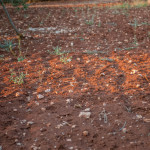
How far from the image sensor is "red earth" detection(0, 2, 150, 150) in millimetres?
1832

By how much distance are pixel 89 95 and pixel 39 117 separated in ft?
2.13

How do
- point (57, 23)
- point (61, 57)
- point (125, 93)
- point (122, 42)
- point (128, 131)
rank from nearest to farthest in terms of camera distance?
point (128, 131)
point (125, 93)
point (61, 57)
point (122, 42)
point (57, 23)

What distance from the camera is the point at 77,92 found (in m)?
2.50

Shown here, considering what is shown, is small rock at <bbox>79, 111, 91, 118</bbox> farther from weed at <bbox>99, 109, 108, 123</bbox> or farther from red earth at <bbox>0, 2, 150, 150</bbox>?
weed at <bbox>99, 109, 108, 123</bbox>

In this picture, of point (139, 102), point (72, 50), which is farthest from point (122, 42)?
point (139, 102)

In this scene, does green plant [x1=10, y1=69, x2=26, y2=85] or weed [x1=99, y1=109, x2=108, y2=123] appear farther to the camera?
green plant [x1=10, y1=69, x2=26, y2=85]

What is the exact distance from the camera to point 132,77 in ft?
9.00

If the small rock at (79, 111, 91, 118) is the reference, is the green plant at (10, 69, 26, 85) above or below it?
above

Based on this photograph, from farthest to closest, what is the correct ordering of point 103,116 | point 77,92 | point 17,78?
point 17,78 → point 77,92 → point 103,116

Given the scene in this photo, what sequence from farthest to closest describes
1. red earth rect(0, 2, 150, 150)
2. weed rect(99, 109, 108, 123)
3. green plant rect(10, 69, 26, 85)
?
green plant rect(10, 69, 26, 85) → weed rect(99, 109, 108, 123) → red earth rect(0, 2, 150, 150)

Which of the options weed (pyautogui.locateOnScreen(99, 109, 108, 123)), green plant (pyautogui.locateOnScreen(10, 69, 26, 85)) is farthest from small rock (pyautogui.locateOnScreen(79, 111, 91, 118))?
green plant (pyautogui.locateOnScreen(10, 69, 26, 85))

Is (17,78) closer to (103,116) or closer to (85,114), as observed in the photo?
(85,114)

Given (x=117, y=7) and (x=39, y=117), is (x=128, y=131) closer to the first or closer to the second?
(x=39, y=117)

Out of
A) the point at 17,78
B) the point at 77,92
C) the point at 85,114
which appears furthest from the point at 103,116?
the point at 17,78
